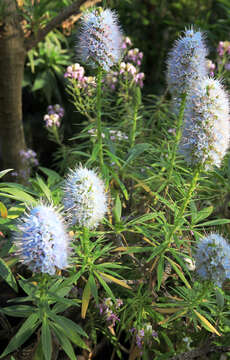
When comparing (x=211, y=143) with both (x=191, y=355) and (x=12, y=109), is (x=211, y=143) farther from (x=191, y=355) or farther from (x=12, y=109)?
(x=12, y=109)

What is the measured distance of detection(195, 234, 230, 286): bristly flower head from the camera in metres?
1.29

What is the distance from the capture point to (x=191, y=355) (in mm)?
1494

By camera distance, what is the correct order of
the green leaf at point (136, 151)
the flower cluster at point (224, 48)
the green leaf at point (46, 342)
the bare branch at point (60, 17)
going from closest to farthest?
the green leaf at point (46, 342) < the green leaf at point (136, 151) < the bare branch at point (60, 17) < the flower cluster at point (224, 48)

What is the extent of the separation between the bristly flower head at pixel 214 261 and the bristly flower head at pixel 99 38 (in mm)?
895

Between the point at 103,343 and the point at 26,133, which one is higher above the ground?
the point at 26,133

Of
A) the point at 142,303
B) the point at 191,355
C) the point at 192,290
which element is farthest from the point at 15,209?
the point at 191,355

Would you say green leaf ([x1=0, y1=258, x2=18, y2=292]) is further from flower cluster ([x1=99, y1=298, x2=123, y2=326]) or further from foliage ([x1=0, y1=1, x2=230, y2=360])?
flower cluster ([x1=99, y1=298, x2=123, y2=326])

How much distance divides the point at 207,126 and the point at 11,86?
169cm

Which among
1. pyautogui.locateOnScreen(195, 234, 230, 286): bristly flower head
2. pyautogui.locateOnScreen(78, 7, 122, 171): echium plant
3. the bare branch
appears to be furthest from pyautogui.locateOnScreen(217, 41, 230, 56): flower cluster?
pyautogui.locateOnScreen(195, 234, 230, 286): bristly flower head

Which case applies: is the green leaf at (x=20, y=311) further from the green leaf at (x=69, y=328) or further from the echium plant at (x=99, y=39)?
the echium plant at (x=99, y=39)

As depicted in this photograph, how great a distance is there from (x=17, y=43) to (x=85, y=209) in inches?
63.1

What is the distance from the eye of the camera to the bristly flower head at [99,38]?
1.60 metres

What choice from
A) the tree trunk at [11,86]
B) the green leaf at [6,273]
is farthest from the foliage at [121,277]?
the tree trunk at [11,86]

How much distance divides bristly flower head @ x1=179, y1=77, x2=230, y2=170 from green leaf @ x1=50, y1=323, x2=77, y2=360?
2.51 ft
